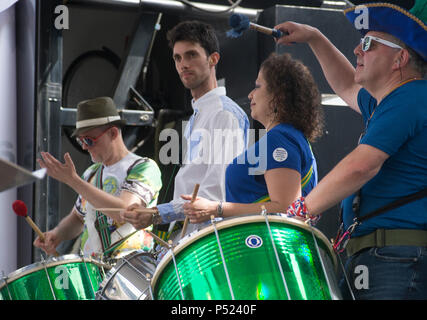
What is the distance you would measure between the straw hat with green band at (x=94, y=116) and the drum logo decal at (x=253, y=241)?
200 centimetres

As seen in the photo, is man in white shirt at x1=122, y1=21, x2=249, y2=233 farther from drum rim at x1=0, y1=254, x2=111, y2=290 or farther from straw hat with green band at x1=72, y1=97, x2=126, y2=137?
straw hat with green band at x1=72, y1=97, x2=126, y2=137

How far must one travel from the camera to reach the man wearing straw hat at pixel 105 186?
339 cm

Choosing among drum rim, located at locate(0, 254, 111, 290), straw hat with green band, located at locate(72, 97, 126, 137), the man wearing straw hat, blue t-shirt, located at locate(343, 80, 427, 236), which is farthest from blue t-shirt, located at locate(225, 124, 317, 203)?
straw hat with green band, located at locate(72, 97, 126, 137)

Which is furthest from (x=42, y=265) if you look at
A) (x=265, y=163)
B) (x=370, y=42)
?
(x=370, y=42)

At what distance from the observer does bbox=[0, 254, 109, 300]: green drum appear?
2902 millimetres

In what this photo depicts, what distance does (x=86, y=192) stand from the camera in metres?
3.33

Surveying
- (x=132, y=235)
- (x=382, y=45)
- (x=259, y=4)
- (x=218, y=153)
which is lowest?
(x=132, y=235)

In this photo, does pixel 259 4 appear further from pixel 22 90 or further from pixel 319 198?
pixel 319 198

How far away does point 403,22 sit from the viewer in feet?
7.43

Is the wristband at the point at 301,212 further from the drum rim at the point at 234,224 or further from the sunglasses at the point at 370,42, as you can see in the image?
the sunglasses at the point at 370,42

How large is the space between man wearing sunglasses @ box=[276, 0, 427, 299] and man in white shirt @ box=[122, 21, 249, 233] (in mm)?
883

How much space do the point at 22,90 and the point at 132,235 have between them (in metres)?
1.35

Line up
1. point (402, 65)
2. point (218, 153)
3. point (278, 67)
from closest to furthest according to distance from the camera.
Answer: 1. point (402, 65)
2. point (278, 67)
3. point (218, 153)
